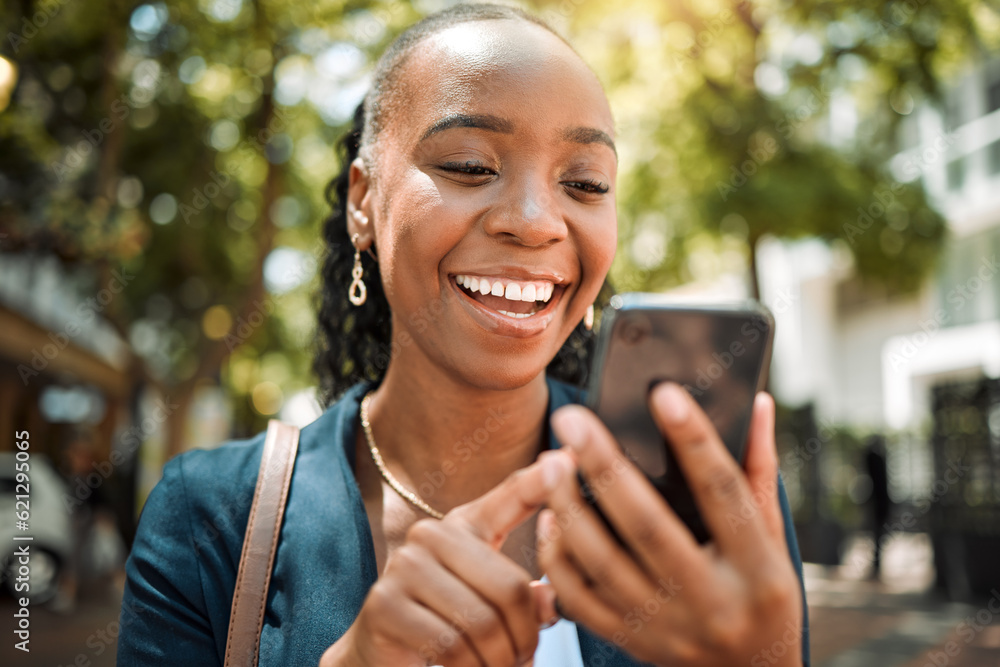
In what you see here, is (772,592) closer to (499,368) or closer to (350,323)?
(499,368)

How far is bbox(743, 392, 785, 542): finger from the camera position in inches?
41.8

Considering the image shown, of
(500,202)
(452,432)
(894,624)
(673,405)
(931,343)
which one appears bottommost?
(894,624)

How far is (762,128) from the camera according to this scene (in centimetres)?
1011

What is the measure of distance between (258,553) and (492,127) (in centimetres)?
104

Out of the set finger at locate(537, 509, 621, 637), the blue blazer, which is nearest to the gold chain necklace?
the blue blazer

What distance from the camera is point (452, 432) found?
2.09 meters

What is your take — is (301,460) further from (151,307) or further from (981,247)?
(981,247)

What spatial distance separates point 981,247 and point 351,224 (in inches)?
857

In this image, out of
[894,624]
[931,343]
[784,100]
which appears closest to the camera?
[894,624]

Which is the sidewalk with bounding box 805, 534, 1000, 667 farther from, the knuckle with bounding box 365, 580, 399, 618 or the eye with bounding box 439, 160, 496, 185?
the knuckle with bounding box 365, 580, 399, 618

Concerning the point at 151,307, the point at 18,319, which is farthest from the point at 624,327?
the point at 18,319

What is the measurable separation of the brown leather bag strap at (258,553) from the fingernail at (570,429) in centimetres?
104

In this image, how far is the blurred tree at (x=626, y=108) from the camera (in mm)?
9289

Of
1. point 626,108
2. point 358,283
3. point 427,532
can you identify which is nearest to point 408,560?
point 427,532
